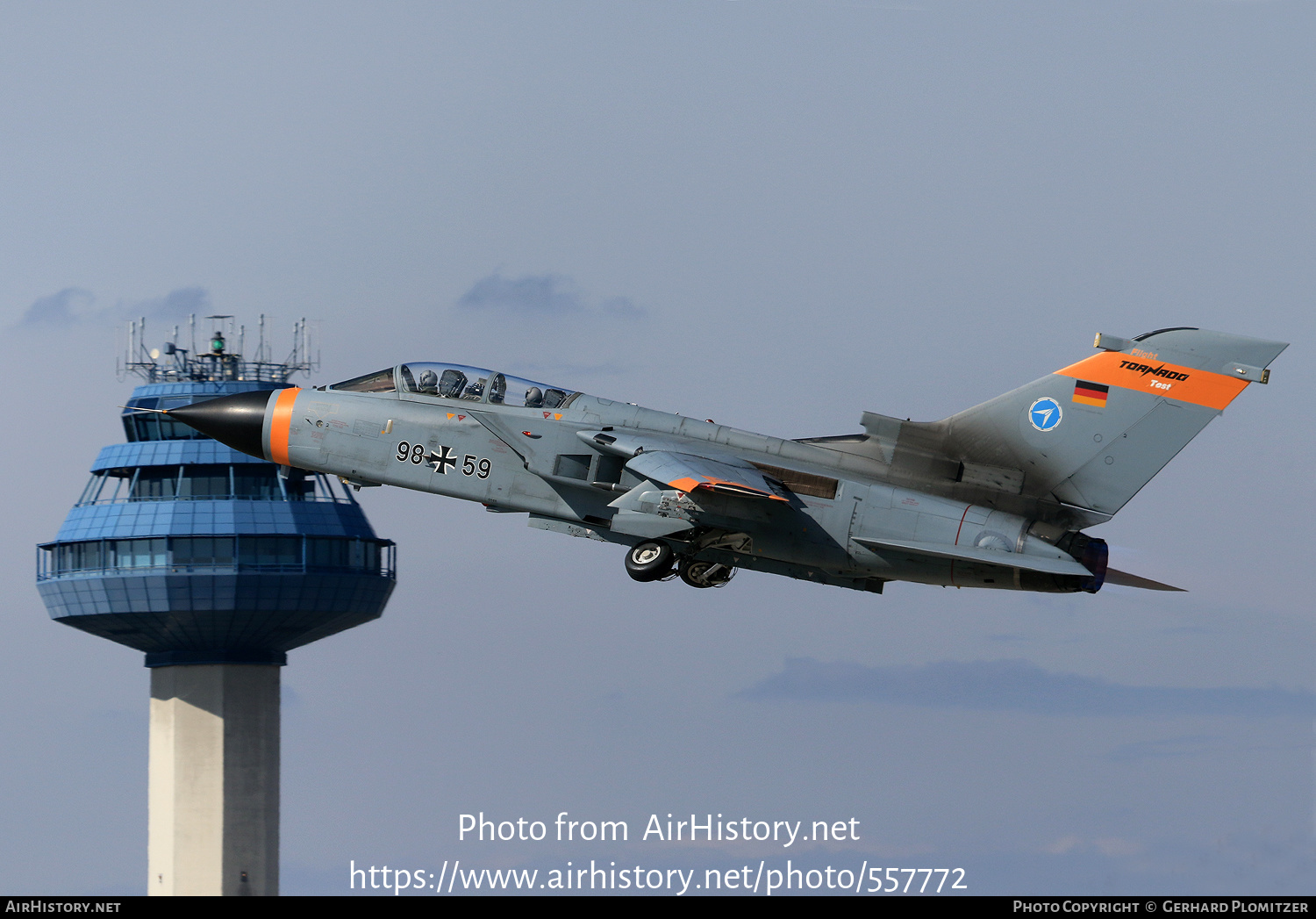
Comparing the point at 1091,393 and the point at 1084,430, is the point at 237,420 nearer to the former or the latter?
the point at 1084,430

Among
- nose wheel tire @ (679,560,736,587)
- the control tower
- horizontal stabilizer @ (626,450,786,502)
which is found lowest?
the control tower

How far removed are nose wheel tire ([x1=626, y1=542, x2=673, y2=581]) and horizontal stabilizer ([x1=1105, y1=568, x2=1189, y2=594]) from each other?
702 cm

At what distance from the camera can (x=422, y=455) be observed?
96.4 ft

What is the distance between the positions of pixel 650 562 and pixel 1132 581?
25.3 ft

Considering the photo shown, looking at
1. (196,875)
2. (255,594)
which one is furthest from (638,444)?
(196,875)

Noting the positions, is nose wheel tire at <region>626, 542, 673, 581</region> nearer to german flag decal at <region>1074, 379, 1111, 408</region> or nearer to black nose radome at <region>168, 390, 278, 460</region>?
german flag decal at <region>1074, 379, 1111, 408</region>

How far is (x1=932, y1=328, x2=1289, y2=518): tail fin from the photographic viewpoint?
88.2 feet

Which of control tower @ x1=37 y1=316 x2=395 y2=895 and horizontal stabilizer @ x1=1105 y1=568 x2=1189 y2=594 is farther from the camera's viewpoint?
control tower @ x1=37 y1=316 x2=395 y2=895

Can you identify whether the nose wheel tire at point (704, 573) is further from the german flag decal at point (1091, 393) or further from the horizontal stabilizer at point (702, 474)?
the german flag decal at point (1091, 393)

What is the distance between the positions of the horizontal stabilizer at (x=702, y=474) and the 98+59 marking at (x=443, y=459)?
313cm

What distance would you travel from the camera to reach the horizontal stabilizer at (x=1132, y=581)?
27406 millimetres

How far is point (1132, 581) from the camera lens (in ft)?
90.5

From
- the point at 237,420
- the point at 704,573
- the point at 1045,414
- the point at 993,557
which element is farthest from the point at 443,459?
the point at 1045,414

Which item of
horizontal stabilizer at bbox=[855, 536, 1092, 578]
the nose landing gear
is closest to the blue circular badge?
horizontal stabilizer at bbox=[855, 536, 1092, 578]
